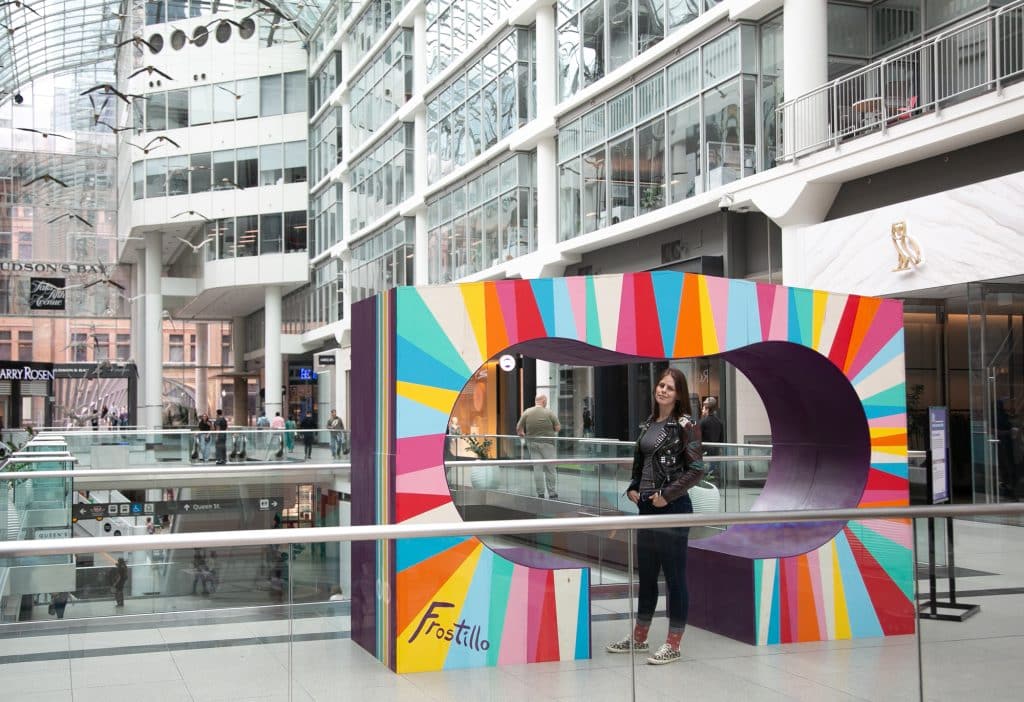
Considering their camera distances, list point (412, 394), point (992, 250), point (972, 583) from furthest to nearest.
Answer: point (992, 250) < point (412, 394) < point (972, 583)

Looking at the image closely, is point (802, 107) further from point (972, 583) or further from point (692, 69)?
point (972, 583)

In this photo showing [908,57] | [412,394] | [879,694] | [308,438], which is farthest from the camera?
[308,438]

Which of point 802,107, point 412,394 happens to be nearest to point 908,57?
point 802,107

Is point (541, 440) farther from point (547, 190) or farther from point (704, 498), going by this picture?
point (547, 190)

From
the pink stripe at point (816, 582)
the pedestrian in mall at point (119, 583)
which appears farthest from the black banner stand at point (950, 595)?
the pedestrian in mall at point (119, 583)

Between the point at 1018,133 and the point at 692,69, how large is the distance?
27.4ft

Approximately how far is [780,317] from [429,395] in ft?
9.13

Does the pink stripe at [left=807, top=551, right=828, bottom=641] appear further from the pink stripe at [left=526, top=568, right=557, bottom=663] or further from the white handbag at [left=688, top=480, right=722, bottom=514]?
the white handbag at [left=688, top=480, right=722, bottom=514]

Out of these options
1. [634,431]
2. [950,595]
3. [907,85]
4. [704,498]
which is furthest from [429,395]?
[634,431]

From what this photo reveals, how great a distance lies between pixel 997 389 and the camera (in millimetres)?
15781

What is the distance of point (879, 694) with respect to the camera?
503cm

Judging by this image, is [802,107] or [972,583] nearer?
[972,583]

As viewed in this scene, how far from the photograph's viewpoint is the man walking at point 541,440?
13.1 metres

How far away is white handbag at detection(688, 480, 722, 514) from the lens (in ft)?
36.4
